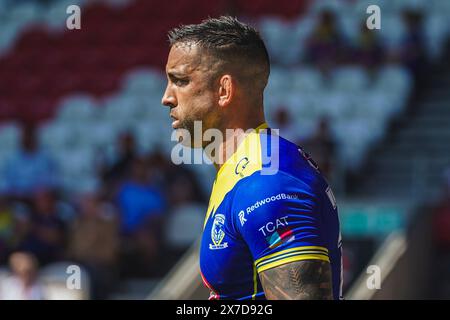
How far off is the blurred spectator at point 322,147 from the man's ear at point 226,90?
23.9 feet

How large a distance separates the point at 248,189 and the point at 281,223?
0.15 metres

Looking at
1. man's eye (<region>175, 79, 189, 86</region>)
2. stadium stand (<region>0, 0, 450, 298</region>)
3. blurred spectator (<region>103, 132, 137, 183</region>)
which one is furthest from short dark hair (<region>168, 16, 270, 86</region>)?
blurred spectator (<region>103, 132, 137, 183</region>)

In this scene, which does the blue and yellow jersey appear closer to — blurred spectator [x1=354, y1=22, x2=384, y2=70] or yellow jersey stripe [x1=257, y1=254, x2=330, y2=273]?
yellow jersey stripe [x1=257, y1=254, x2=330, y2=273]

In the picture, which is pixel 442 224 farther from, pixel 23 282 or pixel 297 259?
pixel 297 259

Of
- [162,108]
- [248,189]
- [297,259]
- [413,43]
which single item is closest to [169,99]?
[248,189]

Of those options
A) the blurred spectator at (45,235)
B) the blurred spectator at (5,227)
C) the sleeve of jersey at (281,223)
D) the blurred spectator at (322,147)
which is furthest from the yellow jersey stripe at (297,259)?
the blurred spectator at (5,227)

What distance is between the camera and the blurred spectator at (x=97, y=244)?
32.1ft

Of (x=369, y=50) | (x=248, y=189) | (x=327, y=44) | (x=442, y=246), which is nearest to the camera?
(x=248, y=189)

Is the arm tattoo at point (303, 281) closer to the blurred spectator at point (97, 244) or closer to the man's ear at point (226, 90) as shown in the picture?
the man's ear at point (226, 90)

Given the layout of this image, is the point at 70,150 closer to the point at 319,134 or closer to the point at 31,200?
the point at 31,200

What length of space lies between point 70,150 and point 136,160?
292cm

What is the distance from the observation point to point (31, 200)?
433 inches

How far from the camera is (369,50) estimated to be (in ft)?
42.5

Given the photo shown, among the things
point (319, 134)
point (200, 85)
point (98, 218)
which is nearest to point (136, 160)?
point (98, 218)
